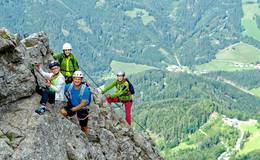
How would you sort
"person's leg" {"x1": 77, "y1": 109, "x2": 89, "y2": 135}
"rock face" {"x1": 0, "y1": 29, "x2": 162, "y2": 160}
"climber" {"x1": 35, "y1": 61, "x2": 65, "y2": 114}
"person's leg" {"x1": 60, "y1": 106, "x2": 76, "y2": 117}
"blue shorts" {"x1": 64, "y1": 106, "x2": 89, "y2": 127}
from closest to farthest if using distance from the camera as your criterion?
"rock face" {"x1": 0, "y1": 29, "x2": 162, "y2": 160} < "climber" {"x1": 35, "y1": 61, "x2": 65, "y2": 114} < "person's leg" {"x1": 60, "y1": 106, "x2": 76, "y2": 117} < "blue shorts" {"x1": 64, "y1": 106, "x2": 89, "y2": 127} < "person's leg" {"x1": 77, "y1": 109, "x2": 89, "y2": 135}

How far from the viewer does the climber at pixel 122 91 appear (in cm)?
3594

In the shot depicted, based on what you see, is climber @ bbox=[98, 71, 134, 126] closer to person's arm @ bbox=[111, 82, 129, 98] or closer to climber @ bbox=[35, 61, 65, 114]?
person's arm @ bbox=[111, 82, 129, 98]

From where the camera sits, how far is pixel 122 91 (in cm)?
3678

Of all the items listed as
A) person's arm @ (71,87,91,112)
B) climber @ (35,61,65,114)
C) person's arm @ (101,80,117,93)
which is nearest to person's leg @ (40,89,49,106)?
climber @ (35,61,65,114)

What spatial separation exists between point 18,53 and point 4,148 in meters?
5.09

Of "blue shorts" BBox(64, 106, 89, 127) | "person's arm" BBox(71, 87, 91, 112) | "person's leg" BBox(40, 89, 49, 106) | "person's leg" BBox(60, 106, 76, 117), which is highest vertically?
"person's leg" BBox(40, 89, 49, 106)

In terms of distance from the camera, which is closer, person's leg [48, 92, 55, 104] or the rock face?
the rock face

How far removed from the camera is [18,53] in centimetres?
2478

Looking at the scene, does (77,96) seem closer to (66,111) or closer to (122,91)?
(66,111)

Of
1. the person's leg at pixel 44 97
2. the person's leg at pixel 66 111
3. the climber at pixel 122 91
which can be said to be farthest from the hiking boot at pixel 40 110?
the climber at pixel 122 91

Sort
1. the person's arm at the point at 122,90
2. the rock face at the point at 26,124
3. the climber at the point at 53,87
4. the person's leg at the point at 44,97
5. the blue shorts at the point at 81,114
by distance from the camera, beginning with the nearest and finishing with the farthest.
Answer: the rock face at the point at 26,124
the person's leg at the point at 44,97
the climber at the point at 53,87
the blue shorts at the point at 81,114
the person's arm at the point at 122,90

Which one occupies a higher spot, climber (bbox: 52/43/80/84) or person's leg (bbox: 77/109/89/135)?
climber (bbox: 52/43/80/84)

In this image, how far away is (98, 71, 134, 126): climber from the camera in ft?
118

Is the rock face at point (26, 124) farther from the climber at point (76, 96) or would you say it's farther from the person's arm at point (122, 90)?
the person's arm at point (122, 90)
